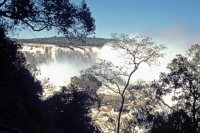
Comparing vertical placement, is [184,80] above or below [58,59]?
above

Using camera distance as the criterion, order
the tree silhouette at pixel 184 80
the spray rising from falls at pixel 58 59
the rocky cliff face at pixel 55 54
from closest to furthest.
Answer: the tree silhouette at pixel 184 80, the rocky cliff face at pixel 55 54, the spray rising from falls at pixel 58 59

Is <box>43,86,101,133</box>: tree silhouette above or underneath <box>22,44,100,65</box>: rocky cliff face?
underneath

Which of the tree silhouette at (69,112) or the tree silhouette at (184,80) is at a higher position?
the tree silhouette at (184,80)

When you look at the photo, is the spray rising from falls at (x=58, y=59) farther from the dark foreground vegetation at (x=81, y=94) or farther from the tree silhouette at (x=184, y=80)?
the tree silhouette at (x=184, y=80)

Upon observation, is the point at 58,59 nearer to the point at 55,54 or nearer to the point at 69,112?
the point at 55,54

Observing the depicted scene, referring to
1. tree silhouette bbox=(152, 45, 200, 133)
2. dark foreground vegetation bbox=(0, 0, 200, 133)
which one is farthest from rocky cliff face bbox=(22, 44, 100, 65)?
tree silhouette bbox=(152, 45, 200, 133)

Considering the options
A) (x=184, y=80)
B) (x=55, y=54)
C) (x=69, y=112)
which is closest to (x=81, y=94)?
(x=69, y=112)

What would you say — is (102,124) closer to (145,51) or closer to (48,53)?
(145,51)

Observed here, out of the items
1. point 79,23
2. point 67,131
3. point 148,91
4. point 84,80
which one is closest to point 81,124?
point 67,131

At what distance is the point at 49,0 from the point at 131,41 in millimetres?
11062

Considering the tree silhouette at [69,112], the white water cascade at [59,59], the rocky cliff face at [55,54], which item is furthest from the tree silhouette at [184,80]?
the rocky cliff face at [55,54]

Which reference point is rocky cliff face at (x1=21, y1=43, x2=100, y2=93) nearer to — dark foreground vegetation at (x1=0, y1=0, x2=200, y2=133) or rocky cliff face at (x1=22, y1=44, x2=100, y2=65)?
rocky cliff face at (x1=22, y1=44, x2=100, y2=65)

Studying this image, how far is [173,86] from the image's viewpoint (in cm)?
2150

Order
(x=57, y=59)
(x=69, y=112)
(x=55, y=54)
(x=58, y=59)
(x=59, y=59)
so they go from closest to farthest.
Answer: (x=69, y=112) < (x=55, y=54) < (x=57, y=59) < (x=58, y=59) < (x=59, y=59)
